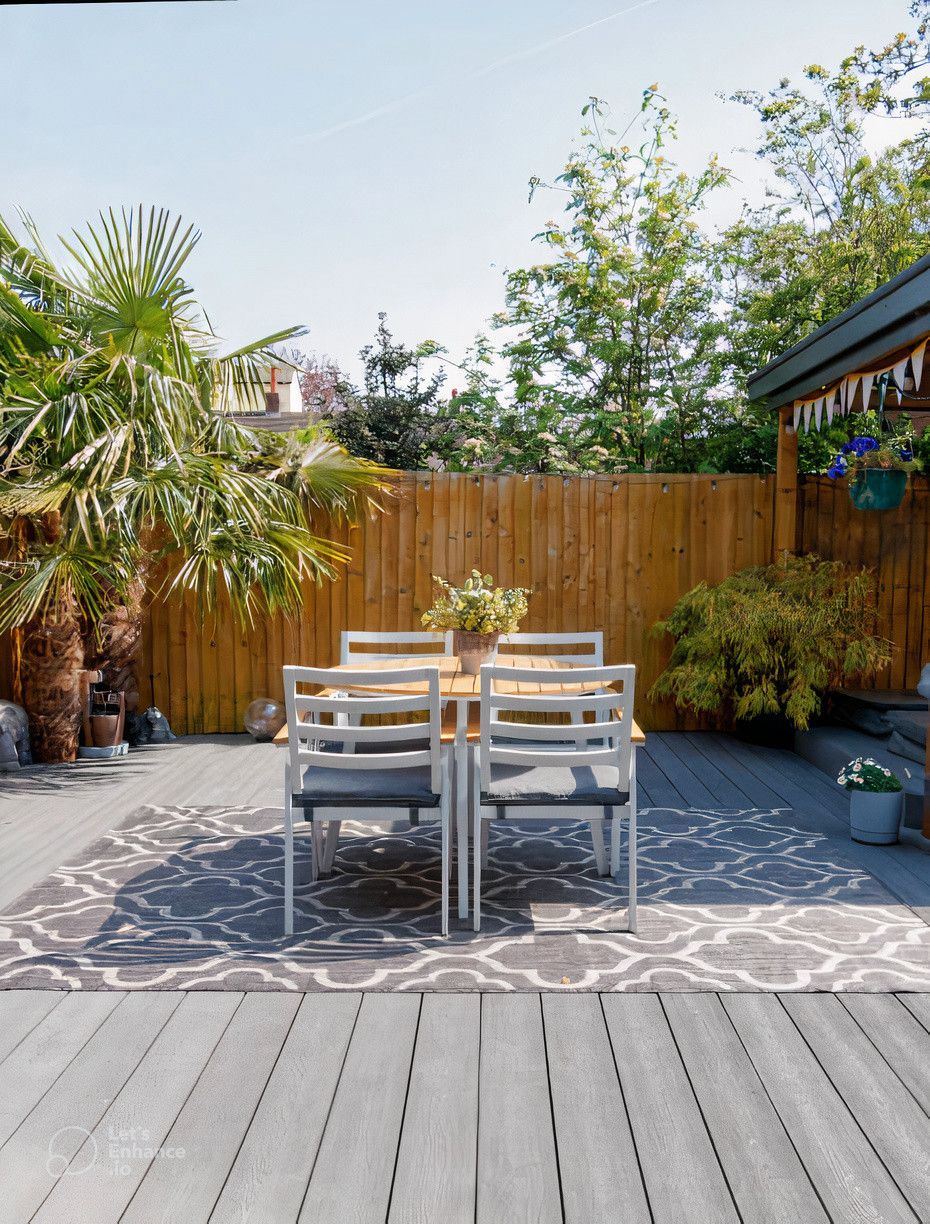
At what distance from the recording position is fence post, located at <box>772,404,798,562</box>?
21.7ft

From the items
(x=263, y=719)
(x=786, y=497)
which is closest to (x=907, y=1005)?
(x=786, y=497)

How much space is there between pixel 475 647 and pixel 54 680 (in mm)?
2820

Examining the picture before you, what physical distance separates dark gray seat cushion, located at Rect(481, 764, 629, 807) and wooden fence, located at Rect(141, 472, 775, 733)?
10.2 feet

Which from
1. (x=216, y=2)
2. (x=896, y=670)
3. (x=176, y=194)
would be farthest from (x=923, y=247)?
(x=176, y=194)

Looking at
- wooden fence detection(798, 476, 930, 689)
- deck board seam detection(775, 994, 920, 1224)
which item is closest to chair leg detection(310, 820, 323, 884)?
deck board seam detection(775, 994, 920, 1224)

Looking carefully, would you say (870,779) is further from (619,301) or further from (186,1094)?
(619,301)

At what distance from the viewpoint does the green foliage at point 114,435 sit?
16.6ft

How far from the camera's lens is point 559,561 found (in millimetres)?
6730

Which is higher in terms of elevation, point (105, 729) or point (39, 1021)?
point (105, 729)

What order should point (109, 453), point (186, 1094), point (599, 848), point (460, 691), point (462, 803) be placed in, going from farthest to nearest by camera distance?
1. point (109, 453)
2. point (599, 848)
3. point (460, 691)
4. point (462, 803)
5. point (186, 1094)

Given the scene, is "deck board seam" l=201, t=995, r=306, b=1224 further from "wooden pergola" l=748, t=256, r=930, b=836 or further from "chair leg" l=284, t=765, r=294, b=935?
"wooden pergola" l=748, t=256, r=930, b=836

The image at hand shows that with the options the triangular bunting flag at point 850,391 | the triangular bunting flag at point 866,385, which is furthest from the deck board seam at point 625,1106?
the triangular bunting flag at point 850,391

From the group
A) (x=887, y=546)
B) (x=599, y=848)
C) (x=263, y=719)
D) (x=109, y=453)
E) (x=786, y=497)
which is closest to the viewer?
(x=599, y=848)

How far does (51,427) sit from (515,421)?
18.1ft
